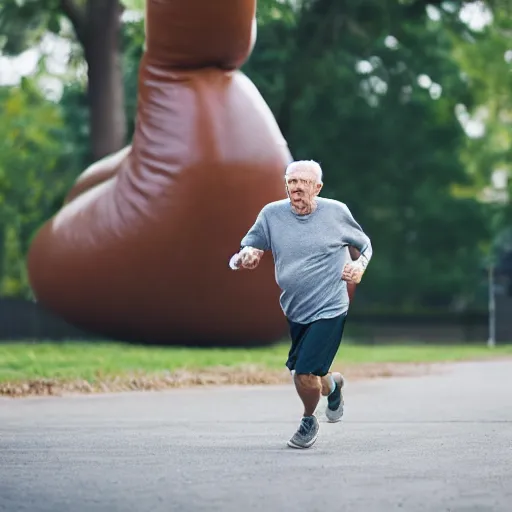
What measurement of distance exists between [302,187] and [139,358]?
869cm

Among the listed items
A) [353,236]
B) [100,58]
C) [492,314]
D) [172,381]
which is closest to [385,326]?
[492,314]

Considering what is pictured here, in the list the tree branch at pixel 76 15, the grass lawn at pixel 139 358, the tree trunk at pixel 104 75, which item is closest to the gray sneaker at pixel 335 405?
the grass lawn at pixel 139 358

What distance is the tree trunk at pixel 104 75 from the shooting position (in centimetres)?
2544

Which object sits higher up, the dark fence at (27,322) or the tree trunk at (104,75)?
the tree trunk at (104,75)

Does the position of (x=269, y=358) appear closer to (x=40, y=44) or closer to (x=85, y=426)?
(x=85, y=426)

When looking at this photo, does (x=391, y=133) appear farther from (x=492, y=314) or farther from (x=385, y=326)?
(x=492, y=314)

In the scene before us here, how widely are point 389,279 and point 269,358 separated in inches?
699

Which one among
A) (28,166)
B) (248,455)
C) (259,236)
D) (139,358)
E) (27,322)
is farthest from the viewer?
(28,166)

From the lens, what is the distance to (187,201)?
57.9ft


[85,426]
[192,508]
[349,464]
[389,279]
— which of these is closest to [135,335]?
[85,426]

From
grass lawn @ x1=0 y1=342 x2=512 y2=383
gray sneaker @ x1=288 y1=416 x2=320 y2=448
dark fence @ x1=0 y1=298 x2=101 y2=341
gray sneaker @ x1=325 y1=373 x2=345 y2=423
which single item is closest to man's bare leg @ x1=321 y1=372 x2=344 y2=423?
gray sneaker @ x1=325 y1=373 x2=345 y2=423

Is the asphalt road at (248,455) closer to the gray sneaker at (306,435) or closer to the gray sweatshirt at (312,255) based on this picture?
the gray sneaker at (306,435)

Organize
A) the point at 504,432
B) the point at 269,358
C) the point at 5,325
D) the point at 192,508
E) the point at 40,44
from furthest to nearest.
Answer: the point at 40,44 < the point at 5,325 < the point at 269,358 < the point at 504,432 < the point at 192,508

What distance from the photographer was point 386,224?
33938 millimetres
